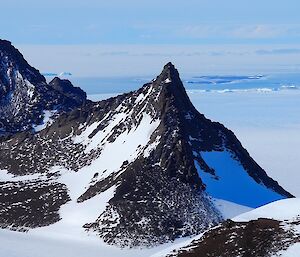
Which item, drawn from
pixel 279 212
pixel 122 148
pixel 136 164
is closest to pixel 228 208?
pixel 136 164

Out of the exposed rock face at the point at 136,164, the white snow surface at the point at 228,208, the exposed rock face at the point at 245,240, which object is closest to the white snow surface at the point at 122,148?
the exposed rock face at the point at 136,164

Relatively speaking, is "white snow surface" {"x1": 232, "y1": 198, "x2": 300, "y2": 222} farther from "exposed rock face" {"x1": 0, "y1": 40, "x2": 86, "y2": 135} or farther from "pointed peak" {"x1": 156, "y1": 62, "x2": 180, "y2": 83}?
"exposed rock face" {"x1": 0, "y1": 40, "x2": 86, "y2": 135}

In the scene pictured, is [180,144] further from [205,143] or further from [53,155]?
[53,155]

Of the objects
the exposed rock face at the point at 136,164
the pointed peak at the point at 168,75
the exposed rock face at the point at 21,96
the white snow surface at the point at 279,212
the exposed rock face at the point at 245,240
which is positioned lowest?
the exposed rock face at the point at 245,240

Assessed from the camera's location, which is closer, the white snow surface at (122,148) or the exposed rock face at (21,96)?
the white snow surface at (122,148)

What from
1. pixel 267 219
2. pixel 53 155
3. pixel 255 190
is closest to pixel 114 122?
pixel 53 155

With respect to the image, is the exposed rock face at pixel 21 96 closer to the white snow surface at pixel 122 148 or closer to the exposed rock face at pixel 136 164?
the exposed rock face at pixel 136 164

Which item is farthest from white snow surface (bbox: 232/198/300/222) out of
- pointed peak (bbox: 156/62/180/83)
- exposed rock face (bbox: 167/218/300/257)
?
pointed peak (bbox: 156/62/180/83)
